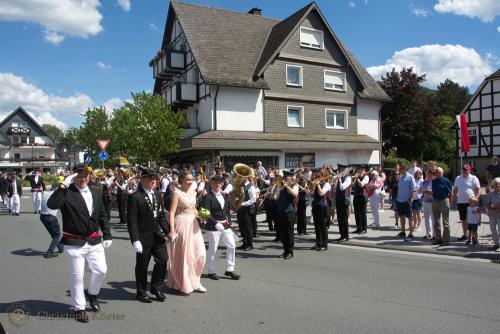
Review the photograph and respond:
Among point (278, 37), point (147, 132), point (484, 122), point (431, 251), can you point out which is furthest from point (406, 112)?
point (431, 251)

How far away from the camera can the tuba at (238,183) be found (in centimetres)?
1039

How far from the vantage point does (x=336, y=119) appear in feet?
98.7

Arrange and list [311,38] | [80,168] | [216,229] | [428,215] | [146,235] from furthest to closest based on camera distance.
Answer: [311,38] < [428,215] < [216,229] < [146,235] < [80,168]

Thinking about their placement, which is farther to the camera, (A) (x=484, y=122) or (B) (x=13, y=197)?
(A) (x=484, y=122)

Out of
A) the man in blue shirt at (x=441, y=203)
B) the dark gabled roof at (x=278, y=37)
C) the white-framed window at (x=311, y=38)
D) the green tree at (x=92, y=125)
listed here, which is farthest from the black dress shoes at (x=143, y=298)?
the green tree at (x=92, y=125)

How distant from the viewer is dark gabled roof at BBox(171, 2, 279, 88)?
25594mm

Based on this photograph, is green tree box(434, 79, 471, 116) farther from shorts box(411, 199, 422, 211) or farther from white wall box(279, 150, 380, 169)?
shorts box(411, 199, 422, 211)

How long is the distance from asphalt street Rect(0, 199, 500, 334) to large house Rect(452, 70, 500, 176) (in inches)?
1234

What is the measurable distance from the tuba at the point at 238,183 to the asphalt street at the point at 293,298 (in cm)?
140

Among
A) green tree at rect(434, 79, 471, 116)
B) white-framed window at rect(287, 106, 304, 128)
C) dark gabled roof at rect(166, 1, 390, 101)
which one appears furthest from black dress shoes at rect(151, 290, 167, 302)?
green tree at rect(434, 79, 471, 116)

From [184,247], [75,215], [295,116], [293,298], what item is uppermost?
[295,116]

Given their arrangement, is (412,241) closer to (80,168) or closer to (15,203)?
(80,168)

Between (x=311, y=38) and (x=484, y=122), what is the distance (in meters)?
17.8

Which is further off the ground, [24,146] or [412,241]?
[24,146]
